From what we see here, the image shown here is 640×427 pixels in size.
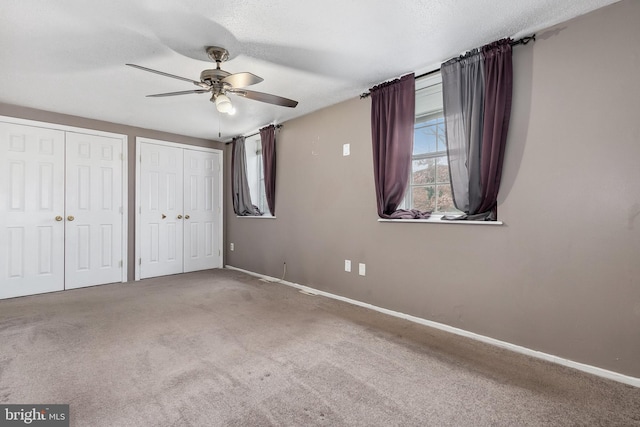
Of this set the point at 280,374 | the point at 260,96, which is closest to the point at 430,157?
the point at 260,96

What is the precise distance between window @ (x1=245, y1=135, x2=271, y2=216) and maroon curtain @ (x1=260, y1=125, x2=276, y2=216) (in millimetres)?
542

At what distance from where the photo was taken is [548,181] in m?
2.20

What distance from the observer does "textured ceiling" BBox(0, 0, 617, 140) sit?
1995mm

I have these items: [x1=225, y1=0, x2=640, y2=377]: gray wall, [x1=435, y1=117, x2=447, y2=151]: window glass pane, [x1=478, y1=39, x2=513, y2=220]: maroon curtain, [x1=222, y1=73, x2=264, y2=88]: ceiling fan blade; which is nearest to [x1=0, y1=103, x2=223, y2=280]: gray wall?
[x1=222, y1=73, x2=264, y2=88]: ceiling fan blade

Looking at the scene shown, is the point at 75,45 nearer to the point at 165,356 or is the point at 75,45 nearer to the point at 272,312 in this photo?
the point at 165,356

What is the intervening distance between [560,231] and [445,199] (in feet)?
3.05

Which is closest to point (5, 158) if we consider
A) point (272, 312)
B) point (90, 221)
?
point (90, 221)

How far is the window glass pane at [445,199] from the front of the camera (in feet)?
9.38

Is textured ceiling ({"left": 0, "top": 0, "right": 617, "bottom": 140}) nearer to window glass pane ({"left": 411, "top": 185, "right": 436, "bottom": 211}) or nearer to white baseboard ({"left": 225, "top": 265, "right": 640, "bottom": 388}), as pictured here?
window glass pane ({"left": 411, "top": 185, "right": 436, "bottom": 211})

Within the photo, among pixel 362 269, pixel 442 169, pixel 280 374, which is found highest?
pixel 442 169

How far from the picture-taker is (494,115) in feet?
7.71

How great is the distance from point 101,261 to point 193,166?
6.49 ft

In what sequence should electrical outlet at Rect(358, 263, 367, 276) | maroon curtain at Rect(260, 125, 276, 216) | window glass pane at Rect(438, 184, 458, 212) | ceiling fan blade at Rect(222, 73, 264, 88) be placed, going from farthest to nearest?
maroon curtain at Rect(260, 125, 276, 216), electrical outlet at Rect(358, 263, 367, 276), window glass pane at Rect(438, 184, 458, 212), ceiling fan blade at Rect(222, 73, 264, 88)

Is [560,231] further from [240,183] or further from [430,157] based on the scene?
[240,183]
